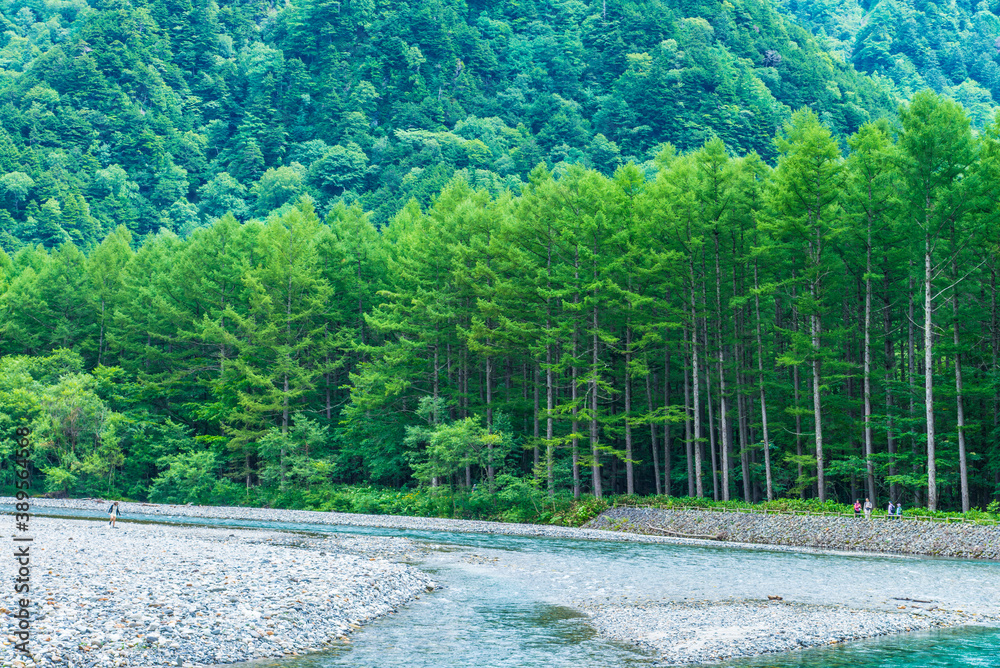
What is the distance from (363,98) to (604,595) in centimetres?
14119

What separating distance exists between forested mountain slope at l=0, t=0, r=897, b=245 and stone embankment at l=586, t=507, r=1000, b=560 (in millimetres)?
77563

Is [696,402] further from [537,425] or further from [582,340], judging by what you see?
[537,425]

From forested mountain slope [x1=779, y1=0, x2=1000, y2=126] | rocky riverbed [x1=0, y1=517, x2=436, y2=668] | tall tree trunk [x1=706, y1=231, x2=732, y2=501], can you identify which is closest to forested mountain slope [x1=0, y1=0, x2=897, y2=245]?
forested mountain slope [x1=779, y1=0, x2=1000, y2=126]

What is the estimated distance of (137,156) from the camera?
488 feet

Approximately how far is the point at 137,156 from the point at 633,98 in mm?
82346

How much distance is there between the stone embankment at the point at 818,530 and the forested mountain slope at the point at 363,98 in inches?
3054

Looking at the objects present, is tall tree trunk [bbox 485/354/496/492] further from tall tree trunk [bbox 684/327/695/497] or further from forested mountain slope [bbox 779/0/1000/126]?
forested mountain slope [bbox 779/0/1000/126]

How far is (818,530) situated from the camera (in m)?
36.1

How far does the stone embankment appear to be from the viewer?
31.9 metres

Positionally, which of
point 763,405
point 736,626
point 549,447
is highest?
point 763,405

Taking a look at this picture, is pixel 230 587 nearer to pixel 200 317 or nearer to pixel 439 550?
pixel 439 550

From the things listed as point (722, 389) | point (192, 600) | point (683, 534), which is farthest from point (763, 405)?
point (192, 600)

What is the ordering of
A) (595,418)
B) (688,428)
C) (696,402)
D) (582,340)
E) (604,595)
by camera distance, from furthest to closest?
1. (582,340)
2. (595,418)
3. (688,428)
4. (696,402)
5. (604,595)

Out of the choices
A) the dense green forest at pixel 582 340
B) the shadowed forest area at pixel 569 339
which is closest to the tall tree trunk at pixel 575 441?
the shadowed forest area at pixel 569 339
